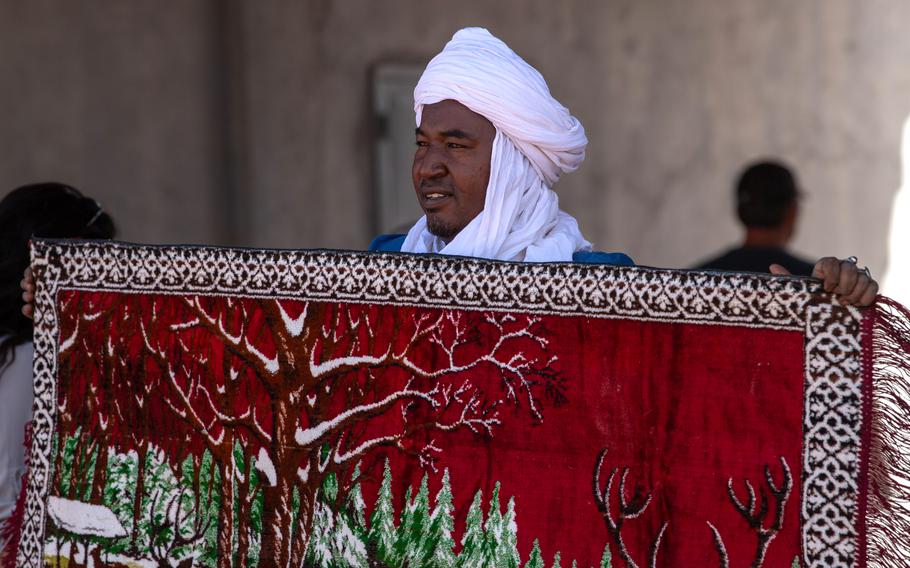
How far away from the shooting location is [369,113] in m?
6.50

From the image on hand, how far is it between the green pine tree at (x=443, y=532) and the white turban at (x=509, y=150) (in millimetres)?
606

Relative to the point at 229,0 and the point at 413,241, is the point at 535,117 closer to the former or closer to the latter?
the point at 413,241

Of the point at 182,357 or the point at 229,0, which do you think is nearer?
the point at 182,357

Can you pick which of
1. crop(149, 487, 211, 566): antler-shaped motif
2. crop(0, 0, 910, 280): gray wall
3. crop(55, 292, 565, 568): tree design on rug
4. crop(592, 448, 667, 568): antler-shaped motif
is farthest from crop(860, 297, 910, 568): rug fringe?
crop(0, 0, 910, 280): gray wall

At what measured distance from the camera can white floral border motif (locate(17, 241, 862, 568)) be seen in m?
2.22

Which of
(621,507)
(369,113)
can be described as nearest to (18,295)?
(621,507)

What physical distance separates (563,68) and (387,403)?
4752 millimetres

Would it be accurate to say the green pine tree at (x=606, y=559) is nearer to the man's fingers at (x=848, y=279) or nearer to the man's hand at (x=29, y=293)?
the man's fingers at (x=848, y=279)

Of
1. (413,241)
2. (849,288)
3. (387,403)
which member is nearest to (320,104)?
(413,241)

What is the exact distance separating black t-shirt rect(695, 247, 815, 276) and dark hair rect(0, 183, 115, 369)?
8.28ft

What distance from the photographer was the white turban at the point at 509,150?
278 centimetres

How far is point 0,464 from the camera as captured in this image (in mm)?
2967

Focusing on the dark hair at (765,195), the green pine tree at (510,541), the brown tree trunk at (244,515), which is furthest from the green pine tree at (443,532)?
the dark hair at (765,195)

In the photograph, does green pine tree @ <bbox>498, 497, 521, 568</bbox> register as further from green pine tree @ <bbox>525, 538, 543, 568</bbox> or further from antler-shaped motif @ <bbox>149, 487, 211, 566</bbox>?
antler-shaped motif @ <bbox>149, 487, 211, 566</bbox>
